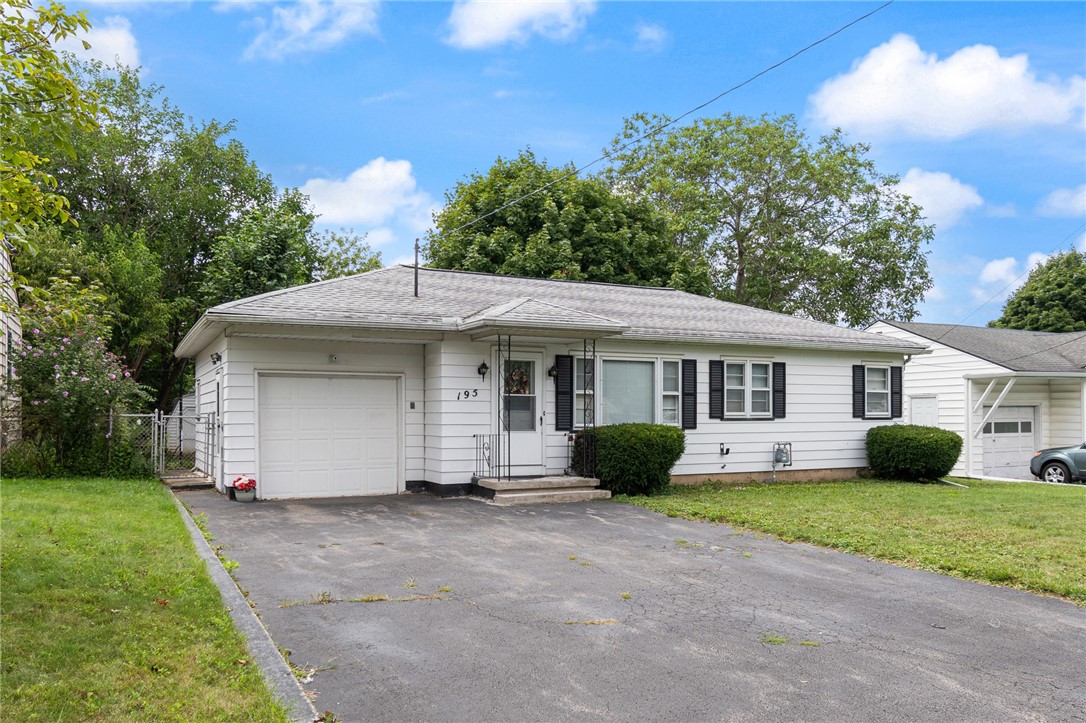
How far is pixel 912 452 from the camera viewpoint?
1619cm

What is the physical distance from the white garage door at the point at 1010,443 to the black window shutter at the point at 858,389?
651 centimetres

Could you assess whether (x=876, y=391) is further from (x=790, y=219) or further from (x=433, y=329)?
(x=790, y=219)

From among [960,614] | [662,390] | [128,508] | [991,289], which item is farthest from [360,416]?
[991,289]

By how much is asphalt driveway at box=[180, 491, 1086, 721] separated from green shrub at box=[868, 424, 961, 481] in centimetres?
877

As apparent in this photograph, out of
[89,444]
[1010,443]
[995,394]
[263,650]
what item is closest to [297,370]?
[89,444]

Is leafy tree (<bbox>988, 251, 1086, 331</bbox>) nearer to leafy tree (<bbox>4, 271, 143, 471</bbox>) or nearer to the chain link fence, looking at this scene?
the chain link fence

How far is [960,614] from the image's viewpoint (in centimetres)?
584

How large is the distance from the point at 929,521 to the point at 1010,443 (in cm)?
1379

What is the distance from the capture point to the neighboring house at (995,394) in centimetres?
2056

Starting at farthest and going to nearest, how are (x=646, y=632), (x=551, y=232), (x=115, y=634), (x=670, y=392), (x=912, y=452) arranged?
(x=551, y=232) < (x=912, y=452) < (x=670, y=392) < (x=646, y=632) < (x=115, y=634)

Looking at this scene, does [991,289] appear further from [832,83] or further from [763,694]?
[763,694]

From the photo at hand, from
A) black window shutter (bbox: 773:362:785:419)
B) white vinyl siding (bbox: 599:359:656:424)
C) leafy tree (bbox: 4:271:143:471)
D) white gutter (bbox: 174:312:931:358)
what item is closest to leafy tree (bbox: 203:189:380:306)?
white gutter (bbox: 174:312:931:358)

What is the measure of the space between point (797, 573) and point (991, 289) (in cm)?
3065

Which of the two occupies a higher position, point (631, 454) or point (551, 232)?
point (551, 232)
